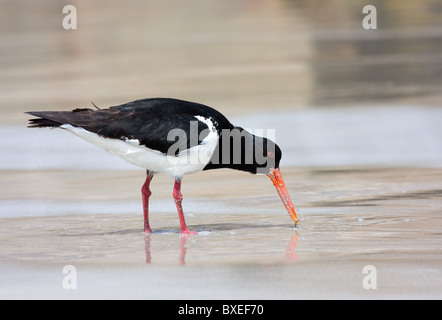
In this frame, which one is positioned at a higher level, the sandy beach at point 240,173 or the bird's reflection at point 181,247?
the sandy beach at point 240,173

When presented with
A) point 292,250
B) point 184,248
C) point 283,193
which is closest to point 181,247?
point 184,248

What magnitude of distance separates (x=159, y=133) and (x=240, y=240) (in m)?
1.28

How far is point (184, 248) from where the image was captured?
24.9ft

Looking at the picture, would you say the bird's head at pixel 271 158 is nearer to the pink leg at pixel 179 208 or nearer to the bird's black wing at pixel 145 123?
the bird's black wing at pixel 145 123

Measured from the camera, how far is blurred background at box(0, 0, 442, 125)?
13.7 meters

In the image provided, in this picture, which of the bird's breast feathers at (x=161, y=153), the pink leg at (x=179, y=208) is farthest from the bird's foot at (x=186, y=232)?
the bird's breast feathers at (x=161, y=153)

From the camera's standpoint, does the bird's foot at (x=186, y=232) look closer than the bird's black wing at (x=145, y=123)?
Yes

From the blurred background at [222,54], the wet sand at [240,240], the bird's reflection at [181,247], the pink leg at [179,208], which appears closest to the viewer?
the wet sand at [240,240]

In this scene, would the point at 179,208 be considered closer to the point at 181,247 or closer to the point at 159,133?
the point at 159,133

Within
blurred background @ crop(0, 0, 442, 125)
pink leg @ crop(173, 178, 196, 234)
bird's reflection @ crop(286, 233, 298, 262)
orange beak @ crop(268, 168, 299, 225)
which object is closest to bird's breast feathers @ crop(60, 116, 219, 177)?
pink leg @ crop(173, 178, 196, 234)

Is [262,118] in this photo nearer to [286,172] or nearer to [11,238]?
[286,172]

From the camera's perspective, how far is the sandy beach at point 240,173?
6711mm

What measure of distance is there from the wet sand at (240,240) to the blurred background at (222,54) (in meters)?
3.17

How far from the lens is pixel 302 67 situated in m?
15.3
